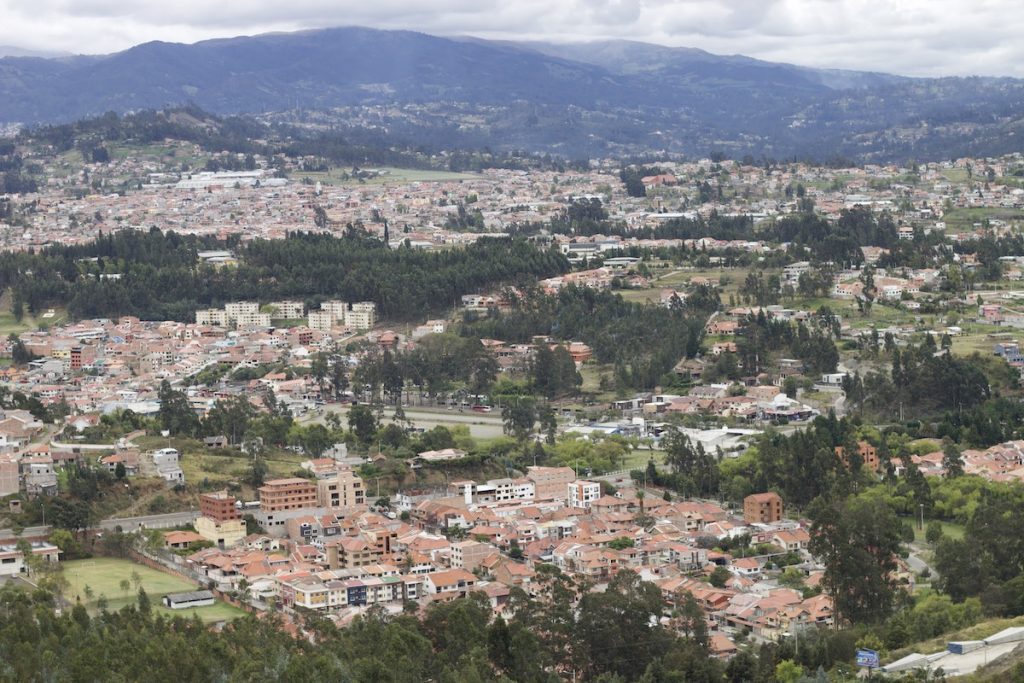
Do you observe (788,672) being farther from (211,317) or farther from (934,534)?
(211,317)

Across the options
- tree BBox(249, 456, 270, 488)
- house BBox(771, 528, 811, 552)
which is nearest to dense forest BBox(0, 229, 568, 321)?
tree BBox(249, 456, 270, 488)

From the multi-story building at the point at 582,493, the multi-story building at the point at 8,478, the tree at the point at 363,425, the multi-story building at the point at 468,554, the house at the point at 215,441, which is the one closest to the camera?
the multi-story building at the point at 468,554

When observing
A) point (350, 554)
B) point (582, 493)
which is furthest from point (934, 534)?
point (350, 554)

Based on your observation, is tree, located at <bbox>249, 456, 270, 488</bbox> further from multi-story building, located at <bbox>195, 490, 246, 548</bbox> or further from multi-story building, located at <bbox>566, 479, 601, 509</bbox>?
multi-story building, located at <bbox>566, 479, 601, 509</bbox>

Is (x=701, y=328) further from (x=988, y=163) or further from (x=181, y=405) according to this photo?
(x=988, y=163)

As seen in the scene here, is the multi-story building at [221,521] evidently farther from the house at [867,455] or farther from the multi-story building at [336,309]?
the multi-story building at [336,309]

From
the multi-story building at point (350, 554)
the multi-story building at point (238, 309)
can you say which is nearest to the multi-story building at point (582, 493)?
the multi-story building at point (350, 554)
